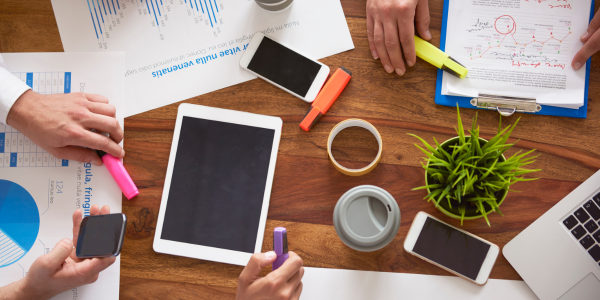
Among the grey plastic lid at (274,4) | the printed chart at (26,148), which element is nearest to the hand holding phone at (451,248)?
the grey plastic lid at (274,4)

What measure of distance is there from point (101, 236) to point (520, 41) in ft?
3.39

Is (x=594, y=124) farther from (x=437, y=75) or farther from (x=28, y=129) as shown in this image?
(x=28, y=129)

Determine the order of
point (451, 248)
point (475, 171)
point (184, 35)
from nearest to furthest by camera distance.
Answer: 1. point (475, 171)
2. point (451, 248)
3. point (184, 35)

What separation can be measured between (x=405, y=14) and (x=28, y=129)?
0.91 meters

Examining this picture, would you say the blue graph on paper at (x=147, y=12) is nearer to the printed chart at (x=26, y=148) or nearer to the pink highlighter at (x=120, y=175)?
the printed chart at (x=26, y=148)

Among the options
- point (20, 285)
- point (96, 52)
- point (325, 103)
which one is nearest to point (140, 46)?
point (96, 52)

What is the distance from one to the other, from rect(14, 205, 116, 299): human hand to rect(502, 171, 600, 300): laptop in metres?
0.90

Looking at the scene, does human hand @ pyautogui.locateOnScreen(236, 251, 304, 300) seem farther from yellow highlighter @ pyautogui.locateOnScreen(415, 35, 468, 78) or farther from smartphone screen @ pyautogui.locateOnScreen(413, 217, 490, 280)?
yellow highlighter @ pyautogui.locateOnScreen(415, 35, 468, 78)

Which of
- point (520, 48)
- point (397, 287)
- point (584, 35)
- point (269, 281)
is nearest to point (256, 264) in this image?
point (269, 281)

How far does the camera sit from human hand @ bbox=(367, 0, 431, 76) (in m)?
0.75

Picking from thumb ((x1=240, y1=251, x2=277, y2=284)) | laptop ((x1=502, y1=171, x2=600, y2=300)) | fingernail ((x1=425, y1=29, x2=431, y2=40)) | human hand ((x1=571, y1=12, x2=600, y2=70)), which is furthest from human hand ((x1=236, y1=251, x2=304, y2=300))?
human hand ((x1=571, y1=12, x2=600, y2=70))

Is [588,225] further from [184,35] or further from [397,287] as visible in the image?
[184,35]

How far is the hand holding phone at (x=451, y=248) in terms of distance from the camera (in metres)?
0.72

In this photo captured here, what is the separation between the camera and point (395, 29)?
77 cm
